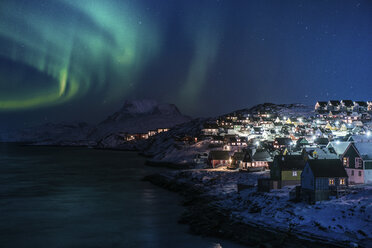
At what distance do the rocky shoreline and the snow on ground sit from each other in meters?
0.69

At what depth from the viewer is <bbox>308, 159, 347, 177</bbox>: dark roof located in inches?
1417

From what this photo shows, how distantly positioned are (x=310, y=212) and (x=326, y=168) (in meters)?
8.04

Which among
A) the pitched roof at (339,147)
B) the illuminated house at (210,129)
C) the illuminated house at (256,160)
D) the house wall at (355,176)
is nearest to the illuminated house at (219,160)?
the illuminated house at (256,160)

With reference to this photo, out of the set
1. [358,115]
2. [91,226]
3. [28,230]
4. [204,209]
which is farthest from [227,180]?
[358,115]

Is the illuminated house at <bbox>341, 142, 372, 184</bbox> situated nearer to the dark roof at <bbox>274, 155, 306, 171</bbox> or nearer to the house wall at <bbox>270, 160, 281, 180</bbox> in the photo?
the dark roof at <bbox>274, 155, 306, 171</bbox>

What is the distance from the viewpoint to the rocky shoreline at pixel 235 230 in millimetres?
26750

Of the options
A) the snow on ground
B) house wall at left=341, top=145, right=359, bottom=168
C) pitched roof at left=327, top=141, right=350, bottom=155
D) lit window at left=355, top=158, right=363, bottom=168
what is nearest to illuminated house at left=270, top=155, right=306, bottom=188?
the snow on ground

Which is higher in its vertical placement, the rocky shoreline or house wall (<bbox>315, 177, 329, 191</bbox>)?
house wall (<bbox>315, 177, 329, 191</bbox>)

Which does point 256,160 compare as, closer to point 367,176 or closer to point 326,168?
point 367,176

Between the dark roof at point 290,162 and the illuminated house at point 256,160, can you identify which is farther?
the illuminated house at point 256,160

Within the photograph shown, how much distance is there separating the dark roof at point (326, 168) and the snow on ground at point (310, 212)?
2.42 metres

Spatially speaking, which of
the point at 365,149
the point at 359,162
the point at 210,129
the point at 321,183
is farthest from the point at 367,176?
the point at 210,129

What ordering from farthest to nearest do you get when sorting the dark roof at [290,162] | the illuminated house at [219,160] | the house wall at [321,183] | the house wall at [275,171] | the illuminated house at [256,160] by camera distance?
the illuminated house at [219,160] → the illuminated house at [256,160] → the house wall at [275,171] → the dark roof at [290,162] → the house wall at [321,183]

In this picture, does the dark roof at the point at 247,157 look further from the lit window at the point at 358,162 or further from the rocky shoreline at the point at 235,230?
the lit window at the point at 358,162
